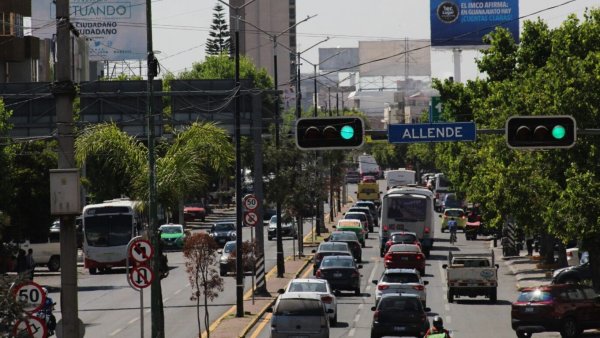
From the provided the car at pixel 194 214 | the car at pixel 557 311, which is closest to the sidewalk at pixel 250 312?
the car at pixel 557 311

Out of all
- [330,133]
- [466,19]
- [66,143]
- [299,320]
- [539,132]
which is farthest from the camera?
[466,19]

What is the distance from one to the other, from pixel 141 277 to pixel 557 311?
14.5 metres

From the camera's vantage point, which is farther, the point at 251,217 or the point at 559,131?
the point at 251,217

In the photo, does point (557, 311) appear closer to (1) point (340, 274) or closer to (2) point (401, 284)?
(2) point (401, 284)

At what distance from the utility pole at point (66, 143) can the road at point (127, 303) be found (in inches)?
685

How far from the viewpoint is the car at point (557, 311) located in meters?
36.8

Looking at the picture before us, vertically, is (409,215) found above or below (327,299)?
above

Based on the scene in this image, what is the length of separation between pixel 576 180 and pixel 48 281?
28.0 m

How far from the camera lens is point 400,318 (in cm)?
3516

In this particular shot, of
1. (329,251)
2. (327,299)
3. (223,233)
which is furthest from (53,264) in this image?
(327,299)

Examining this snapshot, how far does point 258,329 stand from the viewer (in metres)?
39.8

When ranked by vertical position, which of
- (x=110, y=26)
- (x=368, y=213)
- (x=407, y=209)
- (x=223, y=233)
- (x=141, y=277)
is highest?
(x=110, y=26)

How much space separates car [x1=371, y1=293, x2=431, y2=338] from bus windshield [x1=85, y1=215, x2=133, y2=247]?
29306mm

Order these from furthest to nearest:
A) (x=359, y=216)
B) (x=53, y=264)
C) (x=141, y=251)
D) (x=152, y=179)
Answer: (x=359, y=216) → (x=53, y=264) → (x=152, y=179) → (x=141, y=251)
